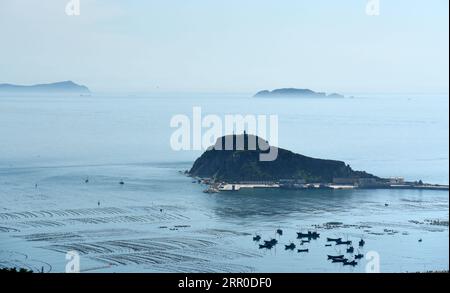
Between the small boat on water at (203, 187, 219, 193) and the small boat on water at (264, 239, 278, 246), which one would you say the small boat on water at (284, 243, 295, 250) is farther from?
the small boat on water at (203, 187, 219, 193)

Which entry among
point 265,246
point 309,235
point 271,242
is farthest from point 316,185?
point 265,246

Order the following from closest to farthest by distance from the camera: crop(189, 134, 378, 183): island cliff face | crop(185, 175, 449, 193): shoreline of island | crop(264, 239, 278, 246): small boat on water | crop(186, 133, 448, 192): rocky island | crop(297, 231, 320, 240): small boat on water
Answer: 1. crop(264, 239, 278, 246): small boat on water
2. crop(297, 231, 320, 240): small boat on water
3. crop(185, 175, 449, 193): shoreline of island
4. crop(186, 133, 448, 192): rocky island
5. crop(189, 134, 378, 183): island cliff face

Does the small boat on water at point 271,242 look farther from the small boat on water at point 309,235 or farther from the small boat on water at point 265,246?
the small boat on water at point 309,235

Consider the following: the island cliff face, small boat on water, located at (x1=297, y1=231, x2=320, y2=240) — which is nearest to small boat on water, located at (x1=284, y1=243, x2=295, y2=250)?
small boat on water, located at (x1=297, y1=231, x2=320, y2=240)

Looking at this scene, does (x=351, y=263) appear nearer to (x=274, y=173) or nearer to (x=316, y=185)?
(x=316, y=185)

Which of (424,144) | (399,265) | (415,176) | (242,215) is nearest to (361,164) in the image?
(415,176)

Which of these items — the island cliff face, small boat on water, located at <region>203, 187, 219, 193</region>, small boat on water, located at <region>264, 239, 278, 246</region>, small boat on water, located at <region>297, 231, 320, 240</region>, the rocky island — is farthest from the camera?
the island cliff face

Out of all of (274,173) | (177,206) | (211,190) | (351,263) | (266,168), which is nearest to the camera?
(351,263)
